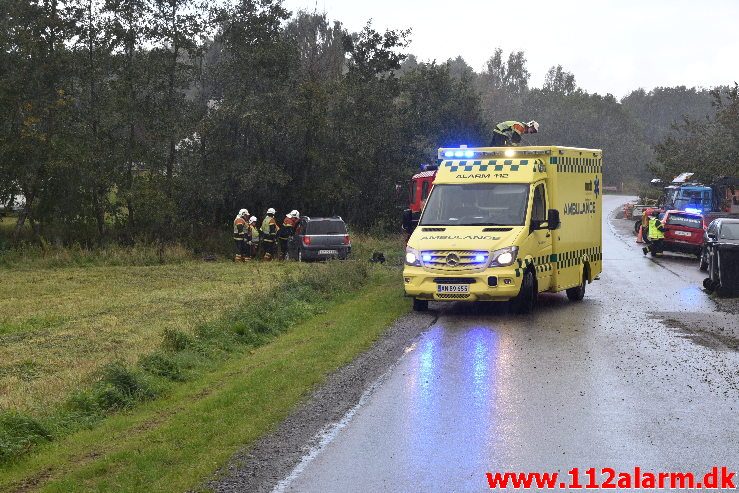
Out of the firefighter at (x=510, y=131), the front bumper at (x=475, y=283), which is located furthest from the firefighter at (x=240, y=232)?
the front bumper at (x=475, y=283)

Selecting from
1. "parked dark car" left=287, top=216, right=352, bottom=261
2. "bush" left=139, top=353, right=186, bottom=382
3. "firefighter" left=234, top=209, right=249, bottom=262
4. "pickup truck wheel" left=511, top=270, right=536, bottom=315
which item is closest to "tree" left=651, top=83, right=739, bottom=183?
"parked dark car" left=287, top=216, right=352, bottom=261

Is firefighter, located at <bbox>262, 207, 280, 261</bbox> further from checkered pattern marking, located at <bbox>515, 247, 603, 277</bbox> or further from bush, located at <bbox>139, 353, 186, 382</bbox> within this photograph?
bush, located at <bbox>139, 353, 186, 382</bbox>

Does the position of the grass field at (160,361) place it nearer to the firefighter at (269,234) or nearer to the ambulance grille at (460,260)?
the ambulance grille at (460,260)

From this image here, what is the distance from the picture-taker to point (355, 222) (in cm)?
4706

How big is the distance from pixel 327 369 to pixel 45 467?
4.50 meters

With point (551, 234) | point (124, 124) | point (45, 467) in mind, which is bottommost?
point (45, 467)

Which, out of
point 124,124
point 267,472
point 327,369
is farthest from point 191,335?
point 124,124

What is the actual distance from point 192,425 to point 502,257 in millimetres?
8291

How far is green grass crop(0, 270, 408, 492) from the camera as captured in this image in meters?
7.68

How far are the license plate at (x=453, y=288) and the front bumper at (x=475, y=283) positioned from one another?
37 millimetres

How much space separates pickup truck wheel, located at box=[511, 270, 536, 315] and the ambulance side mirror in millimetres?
886

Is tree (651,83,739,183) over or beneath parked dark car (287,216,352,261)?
over

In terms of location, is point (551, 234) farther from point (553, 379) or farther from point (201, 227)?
point (201, 227)

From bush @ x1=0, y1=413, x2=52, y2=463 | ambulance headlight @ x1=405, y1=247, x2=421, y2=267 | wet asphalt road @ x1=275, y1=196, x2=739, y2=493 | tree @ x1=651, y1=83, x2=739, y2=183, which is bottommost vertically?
bush @ x1=0, y1=413, x2=52, y2=463
